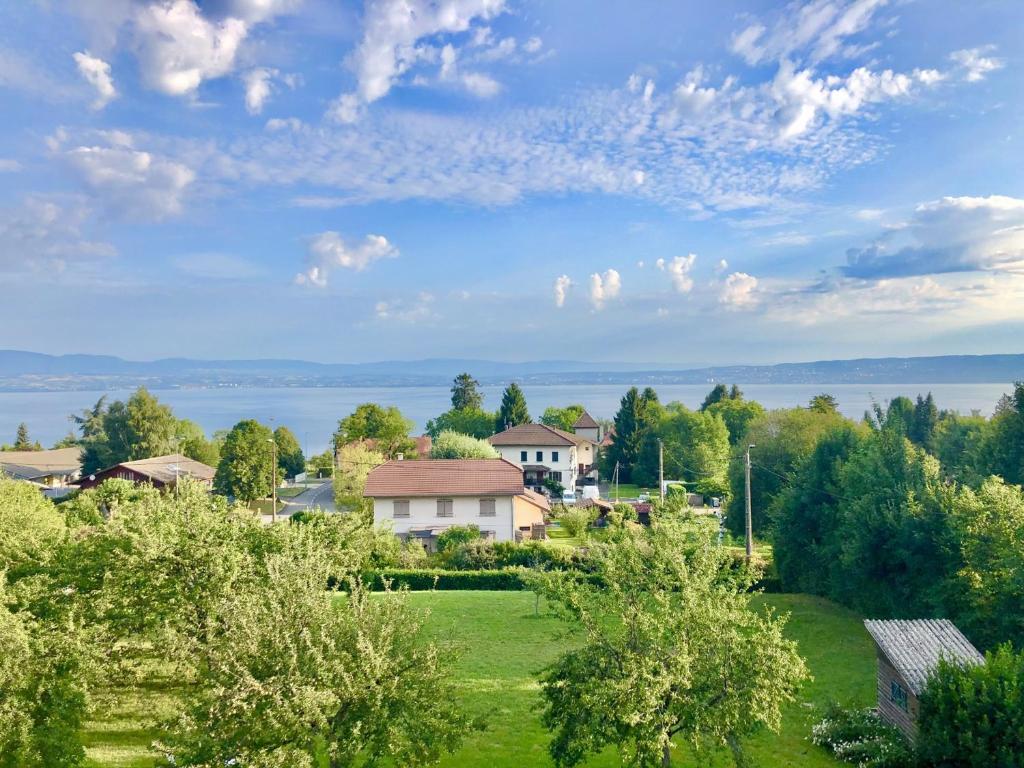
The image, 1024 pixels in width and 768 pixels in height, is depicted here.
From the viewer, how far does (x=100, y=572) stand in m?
14.2

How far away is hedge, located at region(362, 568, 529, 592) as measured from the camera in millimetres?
31641

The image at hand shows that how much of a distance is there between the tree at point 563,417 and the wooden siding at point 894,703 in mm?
77910

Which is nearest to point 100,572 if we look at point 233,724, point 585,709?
point 233,724

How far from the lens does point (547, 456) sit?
71562mm

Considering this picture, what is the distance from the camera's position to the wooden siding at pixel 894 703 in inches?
561

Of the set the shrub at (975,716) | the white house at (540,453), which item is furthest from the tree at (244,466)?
the shrub at (975,716)

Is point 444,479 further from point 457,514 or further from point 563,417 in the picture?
point 563,417

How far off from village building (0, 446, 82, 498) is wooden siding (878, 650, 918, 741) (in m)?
71.2

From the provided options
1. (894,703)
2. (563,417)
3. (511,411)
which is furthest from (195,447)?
(894,703)

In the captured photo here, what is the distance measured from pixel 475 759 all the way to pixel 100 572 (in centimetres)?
883

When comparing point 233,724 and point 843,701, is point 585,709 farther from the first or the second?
point 843,701

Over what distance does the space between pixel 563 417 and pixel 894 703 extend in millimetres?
83051

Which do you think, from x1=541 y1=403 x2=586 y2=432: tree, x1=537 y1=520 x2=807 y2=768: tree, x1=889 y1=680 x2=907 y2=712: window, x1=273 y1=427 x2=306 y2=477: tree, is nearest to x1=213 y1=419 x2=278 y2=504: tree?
x1=273 y1=427 x2=306 y2=477: tree

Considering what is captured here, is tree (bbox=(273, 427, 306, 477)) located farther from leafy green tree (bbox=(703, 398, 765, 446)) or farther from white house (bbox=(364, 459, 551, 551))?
leafy green tree (bbox=(703, 398, 765, 446))
